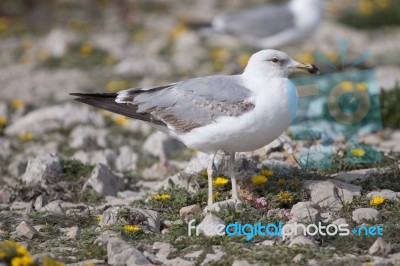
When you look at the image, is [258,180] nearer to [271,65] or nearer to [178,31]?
[271,65]

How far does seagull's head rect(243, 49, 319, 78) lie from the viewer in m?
5.75

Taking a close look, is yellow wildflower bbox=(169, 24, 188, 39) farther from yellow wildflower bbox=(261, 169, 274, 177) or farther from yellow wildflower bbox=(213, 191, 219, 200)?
yellow wildflower bbox=(213, 191, 219, 200)

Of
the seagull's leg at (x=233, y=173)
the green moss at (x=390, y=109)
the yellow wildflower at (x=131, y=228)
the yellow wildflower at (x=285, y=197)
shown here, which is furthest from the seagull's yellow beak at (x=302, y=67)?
the green moss at (x=390, y=109)

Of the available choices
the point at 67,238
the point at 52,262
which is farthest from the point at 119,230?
the point at 52,262

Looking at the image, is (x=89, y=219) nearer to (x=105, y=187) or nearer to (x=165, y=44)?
(x=105, y=187)

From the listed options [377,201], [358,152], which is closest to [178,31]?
[358,152]

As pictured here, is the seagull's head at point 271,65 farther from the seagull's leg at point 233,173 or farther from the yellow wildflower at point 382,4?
the yellow wildflower at point 382,4

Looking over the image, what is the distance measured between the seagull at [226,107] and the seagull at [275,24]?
5320 mm

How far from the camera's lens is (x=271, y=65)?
18.9 ft

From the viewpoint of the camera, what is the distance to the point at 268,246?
4.85m

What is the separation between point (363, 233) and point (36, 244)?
2.22 meters

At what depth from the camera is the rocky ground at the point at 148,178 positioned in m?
4.86

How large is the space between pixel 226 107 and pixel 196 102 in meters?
0.29

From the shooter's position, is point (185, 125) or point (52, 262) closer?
point (52, 262)
